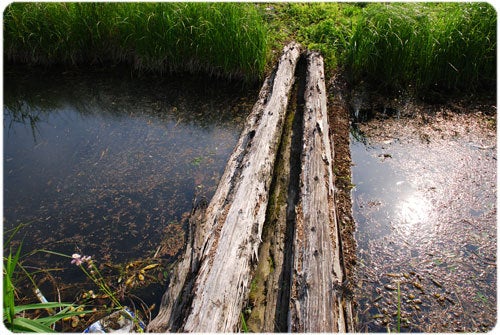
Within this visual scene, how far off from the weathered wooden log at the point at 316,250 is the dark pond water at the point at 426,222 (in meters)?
0.40

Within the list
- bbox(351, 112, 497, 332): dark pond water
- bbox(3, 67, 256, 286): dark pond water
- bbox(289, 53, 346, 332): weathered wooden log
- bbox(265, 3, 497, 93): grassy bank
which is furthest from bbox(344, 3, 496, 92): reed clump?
bbox(289, 53, 346, 332): weathered wooden log

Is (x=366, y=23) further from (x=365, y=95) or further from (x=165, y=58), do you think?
(x=165, y=58)

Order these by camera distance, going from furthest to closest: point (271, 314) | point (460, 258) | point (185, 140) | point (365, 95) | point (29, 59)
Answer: point (29, 59) < point (365, 95) < point (185, 140) < point (460, 258) < point (271, 314)

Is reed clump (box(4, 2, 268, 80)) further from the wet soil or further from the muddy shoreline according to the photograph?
the wet soil

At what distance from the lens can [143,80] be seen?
4.95 metres

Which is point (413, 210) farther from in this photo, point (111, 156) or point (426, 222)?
point (111, 156)

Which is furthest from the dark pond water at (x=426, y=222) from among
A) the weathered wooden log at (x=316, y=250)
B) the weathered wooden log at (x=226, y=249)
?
the weathered wooden log at (x=226, y=249)

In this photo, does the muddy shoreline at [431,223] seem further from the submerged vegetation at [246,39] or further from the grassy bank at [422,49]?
the submerged vegetation at [246,39]

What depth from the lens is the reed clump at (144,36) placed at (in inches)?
176

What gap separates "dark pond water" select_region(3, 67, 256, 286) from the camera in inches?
109

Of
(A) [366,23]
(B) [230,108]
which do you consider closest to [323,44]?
(A) [366,23]

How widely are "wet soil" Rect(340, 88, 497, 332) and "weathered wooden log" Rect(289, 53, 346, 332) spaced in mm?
335

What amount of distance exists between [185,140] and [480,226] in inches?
101

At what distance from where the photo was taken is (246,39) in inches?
175
